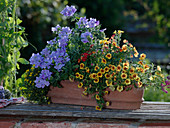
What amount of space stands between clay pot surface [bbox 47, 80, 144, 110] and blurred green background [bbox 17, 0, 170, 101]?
62 centimetres

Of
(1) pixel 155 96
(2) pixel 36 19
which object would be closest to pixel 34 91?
(1) pixel 155 96

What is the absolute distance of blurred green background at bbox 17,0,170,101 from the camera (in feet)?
14.3

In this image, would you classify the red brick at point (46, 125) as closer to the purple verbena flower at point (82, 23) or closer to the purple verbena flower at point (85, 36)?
the purple verbena flower at point (85, 36)

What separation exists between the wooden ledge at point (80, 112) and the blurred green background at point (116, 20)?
2.20 ft

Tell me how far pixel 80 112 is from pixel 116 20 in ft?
17.5

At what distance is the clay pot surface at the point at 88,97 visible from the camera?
1.66m

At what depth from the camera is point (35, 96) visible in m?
1.83

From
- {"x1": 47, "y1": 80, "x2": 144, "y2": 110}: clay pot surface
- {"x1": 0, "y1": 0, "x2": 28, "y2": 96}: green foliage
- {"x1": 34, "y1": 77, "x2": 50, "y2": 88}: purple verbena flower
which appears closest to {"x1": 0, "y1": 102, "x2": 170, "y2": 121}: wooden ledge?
{"x1": 47, "y1": 80, "x2": 144, "y2": 110}: clay pot surface

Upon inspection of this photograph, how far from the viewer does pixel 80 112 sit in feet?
5.28

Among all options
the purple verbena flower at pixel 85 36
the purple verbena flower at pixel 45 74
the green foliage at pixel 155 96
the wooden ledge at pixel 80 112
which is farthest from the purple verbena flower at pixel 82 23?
the green foliage at pixel 155 96

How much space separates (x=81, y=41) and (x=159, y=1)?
22.1ft

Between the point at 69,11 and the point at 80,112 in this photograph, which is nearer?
the point at 80,112

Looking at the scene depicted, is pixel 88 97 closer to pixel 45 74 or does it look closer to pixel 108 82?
pixel 108 82

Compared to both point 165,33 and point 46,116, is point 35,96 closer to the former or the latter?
point 46,116
